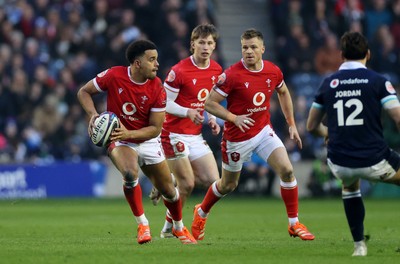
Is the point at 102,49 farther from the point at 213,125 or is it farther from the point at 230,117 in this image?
the point at 230,117

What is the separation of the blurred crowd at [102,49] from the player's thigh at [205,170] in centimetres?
1139

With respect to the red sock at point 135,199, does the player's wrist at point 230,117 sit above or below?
above

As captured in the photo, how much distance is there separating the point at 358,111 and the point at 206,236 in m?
4.42

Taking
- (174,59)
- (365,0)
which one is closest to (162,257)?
(174,59)

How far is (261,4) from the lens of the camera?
30016 mm

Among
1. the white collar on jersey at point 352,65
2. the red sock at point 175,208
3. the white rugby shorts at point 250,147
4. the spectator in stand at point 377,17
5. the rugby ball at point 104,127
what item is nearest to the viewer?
the white collar on jersey at point 352,65

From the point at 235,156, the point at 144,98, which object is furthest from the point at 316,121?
the point at 235,156

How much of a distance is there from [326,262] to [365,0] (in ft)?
63.5

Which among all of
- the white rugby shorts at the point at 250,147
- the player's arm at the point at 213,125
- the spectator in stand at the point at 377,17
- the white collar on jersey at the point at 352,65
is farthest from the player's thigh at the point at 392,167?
the spectator in stand at the point at 377,17

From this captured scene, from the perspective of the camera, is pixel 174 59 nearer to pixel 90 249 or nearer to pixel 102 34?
pixel 102 34

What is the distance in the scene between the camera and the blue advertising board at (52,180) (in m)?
25.5

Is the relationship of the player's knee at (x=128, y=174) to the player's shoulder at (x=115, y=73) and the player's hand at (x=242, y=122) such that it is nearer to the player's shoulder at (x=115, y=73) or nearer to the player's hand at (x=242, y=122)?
the player's shoulder at (x=115, y=73)

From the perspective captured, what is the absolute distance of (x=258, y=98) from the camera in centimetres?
1353

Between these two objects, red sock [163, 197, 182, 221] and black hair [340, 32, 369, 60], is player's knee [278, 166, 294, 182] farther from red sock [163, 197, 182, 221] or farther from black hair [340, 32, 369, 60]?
black hair [340, 32, 369, 60]
